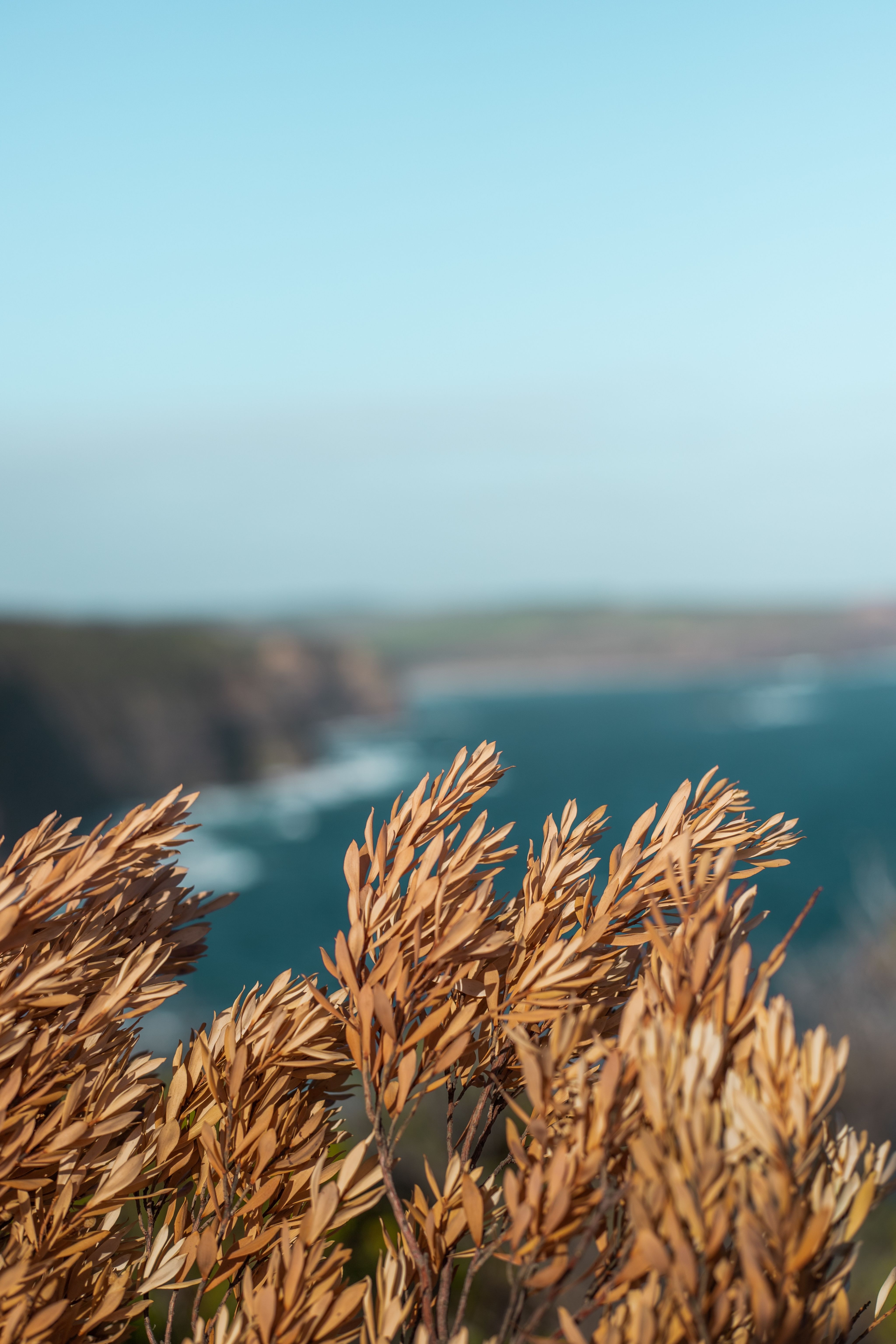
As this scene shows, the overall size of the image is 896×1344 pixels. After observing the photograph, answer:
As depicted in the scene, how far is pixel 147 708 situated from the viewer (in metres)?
44.7

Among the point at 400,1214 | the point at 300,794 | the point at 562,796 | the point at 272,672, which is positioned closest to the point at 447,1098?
the point at 400,1214

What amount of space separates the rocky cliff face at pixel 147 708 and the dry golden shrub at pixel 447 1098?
3508 centimetres

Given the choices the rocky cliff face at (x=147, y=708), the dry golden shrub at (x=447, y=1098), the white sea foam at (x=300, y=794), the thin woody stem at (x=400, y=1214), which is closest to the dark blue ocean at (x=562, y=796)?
the white sea foam at (x=300, y=794)

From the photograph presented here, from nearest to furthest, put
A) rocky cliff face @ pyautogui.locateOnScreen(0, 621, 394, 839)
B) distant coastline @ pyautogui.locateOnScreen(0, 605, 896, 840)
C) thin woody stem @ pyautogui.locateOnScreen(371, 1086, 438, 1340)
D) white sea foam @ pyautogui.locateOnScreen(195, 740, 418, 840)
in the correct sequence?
thin woody stem @ pyautogui.locateOnScreen(371, 1086, 438, 1340) < rocky cliff face @ pyautogui.locateOnScreen(0, 621, 394, 839) < distant coastline @ pyautogui.locateOnScreen(0, 605, 896, 840) < white sea foam @ pyautogui.locateOnScreen(195, 740, 418, 840)

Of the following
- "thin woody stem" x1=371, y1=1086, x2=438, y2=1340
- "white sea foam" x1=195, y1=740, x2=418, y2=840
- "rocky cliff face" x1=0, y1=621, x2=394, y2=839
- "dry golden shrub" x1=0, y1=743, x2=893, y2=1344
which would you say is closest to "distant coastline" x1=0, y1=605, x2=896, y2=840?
"rocky cliff face" x1=0, y1=621, x2=394, y2=839

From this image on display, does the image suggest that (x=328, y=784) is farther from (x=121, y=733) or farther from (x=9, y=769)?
(x=9, y=769)

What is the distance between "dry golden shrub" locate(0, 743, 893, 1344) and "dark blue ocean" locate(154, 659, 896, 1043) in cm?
1404

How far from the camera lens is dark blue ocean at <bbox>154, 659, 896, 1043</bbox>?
3148 cm

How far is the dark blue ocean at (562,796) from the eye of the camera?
103 ft

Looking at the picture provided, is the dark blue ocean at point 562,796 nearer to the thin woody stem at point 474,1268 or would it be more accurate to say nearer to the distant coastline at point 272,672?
the distant coastline at point 272,672

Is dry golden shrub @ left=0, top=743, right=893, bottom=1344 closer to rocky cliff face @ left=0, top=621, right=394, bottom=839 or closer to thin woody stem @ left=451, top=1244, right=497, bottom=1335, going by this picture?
thin woody stem @ left=451, top=1244, right=497, bottom=1335

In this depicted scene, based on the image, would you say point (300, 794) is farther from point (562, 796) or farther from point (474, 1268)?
point (474, 1268)

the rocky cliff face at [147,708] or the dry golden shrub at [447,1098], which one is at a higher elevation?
the dry golden shrub at [447,1098]

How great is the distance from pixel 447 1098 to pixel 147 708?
45969 mm
